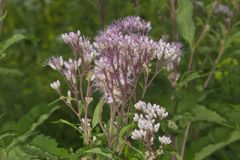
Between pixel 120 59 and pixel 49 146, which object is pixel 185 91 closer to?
pixel 49 146

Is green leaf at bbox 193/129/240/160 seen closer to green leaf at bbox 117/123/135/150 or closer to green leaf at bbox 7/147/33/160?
green leaf at bbox 117/123/135/150

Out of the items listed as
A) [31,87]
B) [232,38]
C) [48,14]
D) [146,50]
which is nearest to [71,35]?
[146,50]

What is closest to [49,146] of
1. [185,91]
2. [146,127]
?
[146,127]

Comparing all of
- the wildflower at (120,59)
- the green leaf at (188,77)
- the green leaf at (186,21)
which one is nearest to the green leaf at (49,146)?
the wildflower at (120,59)

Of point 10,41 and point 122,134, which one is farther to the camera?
point 10,41

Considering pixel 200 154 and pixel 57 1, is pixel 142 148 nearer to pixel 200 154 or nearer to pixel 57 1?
pixel 200 154
